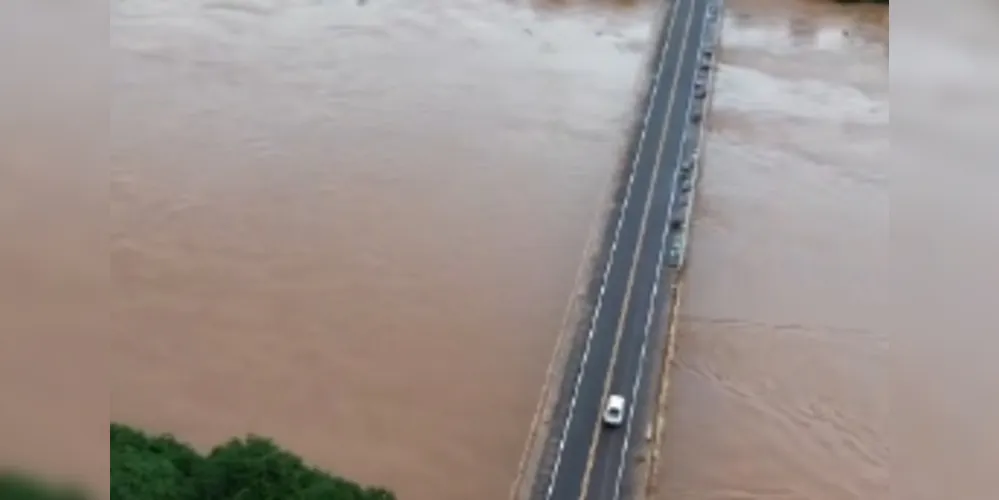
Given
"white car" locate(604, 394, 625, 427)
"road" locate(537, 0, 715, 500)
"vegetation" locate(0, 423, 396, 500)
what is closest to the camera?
"vegetation" locate(0, 423, 396, 500)

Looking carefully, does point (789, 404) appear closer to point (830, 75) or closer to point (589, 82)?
point (589, 82)

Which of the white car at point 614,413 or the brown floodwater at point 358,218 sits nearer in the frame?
the white car at point 614,413

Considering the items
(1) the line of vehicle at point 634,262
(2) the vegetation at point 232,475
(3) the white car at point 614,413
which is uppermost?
(1) the line of vehicle at point 634,262

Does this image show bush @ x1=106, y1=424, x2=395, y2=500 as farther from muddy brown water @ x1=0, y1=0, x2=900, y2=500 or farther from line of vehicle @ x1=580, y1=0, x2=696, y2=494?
line of vehicle @ x1=580, y1=0, x2=696, y2=494

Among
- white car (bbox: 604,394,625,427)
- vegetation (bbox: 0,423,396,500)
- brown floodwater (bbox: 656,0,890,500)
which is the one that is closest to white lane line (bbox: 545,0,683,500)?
white car (bbox: 604,394,625,427)

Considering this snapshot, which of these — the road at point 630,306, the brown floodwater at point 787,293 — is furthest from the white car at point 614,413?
the brown floodwater at point 787,293

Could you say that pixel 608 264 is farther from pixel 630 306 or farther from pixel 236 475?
pixel 236 475

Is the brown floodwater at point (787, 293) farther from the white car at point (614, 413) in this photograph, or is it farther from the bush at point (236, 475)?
the bush at point (236, 475)

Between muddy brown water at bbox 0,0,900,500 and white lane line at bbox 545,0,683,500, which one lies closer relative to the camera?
white lane line at bbox 545,0,683,500
